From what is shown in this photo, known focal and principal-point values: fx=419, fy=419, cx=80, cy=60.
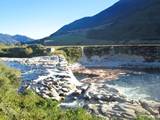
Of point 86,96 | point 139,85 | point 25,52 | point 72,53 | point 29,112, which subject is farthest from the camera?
point 72,53

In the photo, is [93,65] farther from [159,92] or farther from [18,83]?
[18,83]

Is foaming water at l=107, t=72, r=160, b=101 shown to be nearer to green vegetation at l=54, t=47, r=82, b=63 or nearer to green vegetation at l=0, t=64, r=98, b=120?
green vegetation at l=0, t=64, r=98, b=120

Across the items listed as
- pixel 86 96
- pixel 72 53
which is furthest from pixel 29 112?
pixel 72 53

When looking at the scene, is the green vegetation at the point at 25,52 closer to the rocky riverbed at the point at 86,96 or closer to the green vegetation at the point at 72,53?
the green vegetation at the point at 72,53

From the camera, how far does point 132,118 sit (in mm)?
51000

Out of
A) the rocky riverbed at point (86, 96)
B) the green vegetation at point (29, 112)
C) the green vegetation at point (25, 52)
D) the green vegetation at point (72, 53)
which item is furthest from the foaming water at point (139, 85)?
the green vegetation at point (25, 52)

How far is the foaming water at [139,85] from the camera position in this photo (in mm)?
76188

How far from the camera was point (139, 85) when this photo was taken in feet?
299

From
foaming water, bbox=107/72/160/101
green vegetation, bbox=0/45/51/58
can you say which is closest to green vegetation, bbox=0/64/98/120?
foaming water, bbox=107/72/160/101

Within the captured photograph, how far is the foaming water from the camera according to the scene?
76.2m

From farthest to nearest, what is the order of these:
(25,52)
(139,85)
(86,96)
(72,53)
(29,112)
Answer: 1. (72,53)
2. (25,52)
3. (139,85)
4. (86,96)
5. (29,112)

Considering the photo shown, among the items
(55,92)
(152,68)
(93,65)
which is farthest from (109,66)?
(55,92)

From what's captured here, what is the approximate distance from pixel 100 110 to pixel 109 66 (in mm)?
87640

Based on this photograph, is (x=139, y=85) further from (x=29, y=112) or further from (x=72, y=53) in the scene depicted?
(x=72, y=53)
